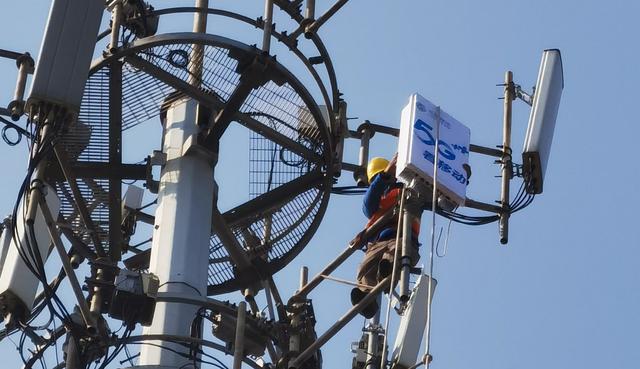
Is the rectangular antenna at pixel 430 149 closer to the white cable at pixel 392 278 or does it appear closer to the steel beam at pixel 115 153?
the white cable at pixel 392 278

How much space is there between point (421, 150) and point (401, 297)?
1.79 meters

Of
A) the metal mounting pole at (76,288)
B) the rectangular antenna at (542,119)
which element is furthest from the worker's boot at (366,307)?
the metal mounting pole at (76,288)

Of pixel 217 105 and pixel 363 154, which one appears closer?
pixel 217 105

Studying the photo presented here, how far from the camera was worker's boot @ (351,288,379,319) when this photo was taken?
17422mm

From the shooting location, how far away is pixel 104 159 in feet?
58.7

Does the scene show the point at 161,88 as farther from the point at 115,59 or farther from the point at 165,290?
the point at 165,290

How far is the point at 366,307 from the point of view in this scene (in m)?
17.2

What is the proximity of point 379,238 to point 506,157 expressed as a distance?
5.78 feet

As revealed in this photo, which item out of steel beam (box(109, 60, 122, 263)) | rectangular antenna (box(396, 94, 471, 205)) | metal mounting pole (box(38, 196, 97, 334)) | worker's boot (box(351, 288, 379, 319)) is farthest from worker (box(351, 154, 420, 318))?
metal mounting pole (box(38, 196, 97, 334))

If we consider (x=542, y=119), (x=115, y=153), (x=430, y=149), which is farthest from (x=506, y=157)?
(x=115, y=153)

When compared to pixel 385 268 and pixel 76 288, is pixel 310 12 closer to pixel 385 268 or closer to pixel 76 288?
pixel 385 268

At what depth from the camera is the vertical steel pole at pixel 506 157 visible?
17969 millimetres

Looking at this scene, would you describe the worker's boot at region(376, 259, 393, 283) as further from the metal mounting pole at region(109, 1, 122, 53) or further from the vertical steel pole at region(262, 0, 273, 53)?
the metal mounting pole at region(109, 1, 122, 53)

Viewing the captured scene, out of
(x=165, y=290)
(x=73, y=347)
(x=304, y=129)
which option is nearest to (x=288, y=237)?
(x=304, y=129)
